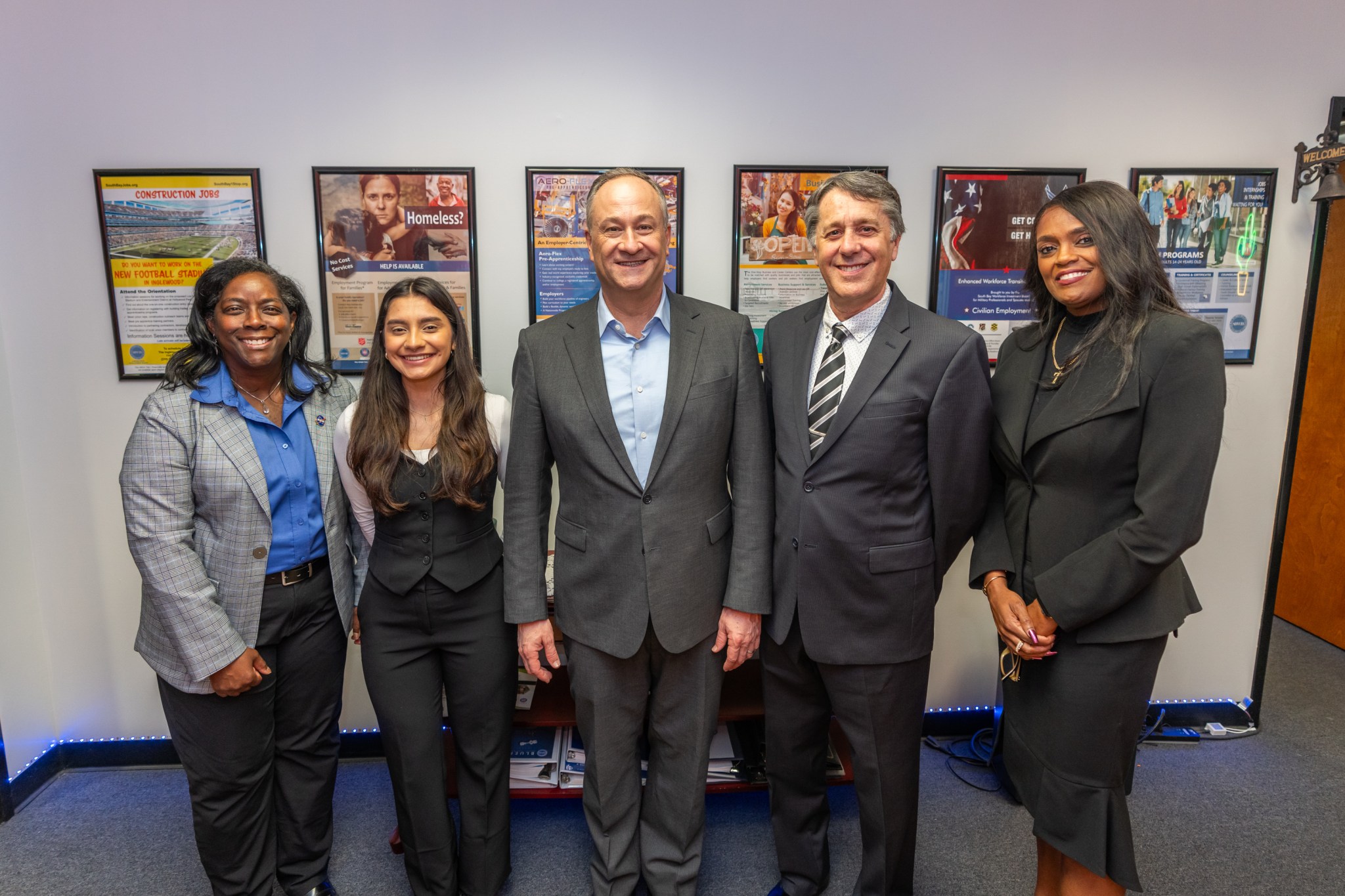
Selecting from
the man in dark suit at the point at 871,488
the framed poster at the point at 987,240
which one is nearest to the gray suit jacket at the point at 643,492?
the man in dark suit at the point at 871,488

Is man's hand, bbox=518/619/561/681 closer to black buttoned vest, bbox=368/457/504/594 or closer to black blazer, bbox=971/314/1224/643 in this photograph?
black buttoned vest, bbox=368/457/504/594

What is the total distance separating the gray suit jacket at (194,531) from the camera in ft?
5.73

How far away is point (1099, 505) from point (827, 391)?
645mm

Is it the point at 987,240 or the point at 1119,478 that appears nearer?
the point at 1119,478

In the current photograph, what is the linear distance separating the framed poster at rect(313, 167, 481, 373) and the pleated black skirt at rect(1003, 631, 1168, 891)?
6.44 ft

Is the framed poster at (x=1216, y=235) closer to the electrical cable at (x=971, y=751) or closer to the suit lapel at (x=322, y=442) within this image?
the electrical cable at (x=971, y=751)

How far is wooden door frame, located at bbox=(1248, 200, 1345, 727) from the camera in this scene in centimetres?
257

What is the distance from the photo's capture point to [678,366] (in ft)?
5.74

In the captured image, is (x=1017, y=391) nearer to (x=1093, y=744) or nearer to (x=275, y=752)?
(x=1093, y=744)

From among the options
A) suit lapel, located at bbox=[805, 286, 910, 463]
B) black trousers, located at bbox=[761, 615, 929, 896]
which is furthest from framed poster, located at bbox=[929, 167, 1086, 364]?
black trousers, located at bbox=[761, 615, 929, 896]

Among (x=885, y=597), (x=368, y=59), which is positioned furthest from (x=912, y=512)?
(x=368, y=59)

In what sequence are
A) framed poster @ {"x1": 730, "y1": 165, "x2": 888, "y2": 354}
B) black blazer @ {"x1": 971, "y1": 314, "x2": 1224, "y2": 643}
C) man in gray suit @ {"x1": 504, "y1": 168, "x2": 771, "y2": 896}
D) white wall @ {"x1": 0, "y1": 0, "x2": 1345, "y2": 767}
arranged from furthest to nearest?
1. framed poster @ {"x1": 730, "y1": 165, "x2": 888, "y2": 354}
2. white wall @ {"x1": 0, "y1": 0, "x2": 1345, "y2": 767}
3. man in gray suit @ {"x1": 504, "y1": 168, "x2": 771, "y2": 896}
4. black blazer @ {"x1": 971, "y1": 314, "x2": 1224, "y2": 643}

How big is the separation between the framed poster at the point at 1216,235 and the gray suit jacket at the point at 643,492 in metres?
1.81

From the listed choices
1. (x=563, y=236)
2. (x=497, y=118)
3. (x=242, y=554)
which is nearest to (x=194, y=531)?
(x=242, y=554)
